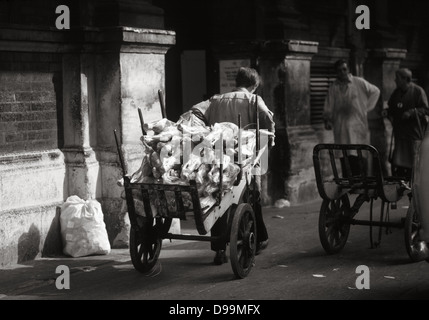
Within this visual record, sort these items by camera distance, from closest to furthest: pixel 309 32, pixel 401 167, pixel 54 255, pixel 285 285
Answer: pixel 285 285 < pixel 54 255 < pixel 401 167 < pixel 309 32

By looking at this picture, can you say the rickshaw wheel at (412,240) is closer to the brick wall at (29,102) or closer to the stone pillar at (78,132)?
the stone pillar at (78,132)

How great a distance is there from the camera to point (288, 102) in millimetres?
12281

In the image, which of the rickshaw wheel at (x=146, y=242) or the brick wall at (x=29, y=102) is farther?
the brick wall at (x=29, y=102)

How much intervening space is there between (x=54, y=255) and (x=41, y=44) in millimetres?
2231

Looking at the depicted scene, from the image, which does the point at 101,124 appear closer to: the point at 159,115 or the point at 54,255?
the point at 159,115

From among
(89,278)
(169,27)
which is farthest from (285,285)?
(169,27)

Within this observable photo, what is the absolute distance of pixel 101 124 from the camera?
9430 mm

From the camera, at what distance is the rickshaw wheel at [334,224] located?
845cm

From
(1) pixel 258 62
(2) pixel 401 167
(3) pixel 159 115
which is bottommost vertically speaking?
(2) pixel 401 167

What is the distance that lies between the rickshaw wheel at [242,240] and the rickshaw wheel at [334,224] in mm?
1008

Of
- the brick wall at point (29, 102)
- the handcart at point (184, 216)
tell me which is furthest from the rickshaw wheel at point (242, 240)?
the brick wall at point (29, 102)

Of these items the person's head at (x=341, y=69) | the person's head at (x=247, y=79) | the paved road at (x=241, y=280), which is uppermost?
the person's head at (x=341, y=69)

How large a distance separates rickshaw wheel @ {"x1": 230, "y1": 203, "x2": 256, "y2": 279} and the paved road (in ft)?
0.42
